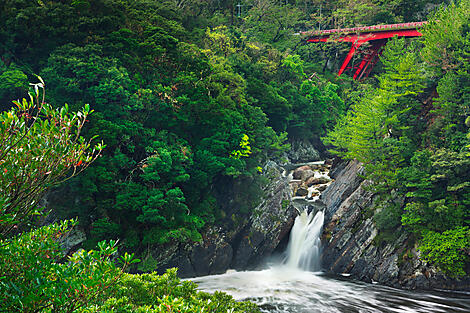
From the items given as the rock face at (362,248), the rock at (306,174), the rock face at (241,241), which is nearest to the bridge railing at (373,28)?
the rock at (306,174)

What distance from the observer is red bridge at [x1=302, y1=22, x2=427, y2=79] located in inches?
1324

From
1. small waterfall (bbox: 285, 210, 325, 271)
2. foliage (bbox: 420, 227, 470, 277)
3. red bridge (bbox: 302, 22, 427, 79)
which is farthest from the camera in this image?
red bridge (bbox: 302, 22, 427, 79)

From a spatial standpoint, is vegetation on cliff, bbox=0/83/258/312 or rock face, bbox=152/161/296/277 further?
rock face, bbox=152/161/296/277

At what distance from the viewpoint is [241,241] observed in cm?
1889

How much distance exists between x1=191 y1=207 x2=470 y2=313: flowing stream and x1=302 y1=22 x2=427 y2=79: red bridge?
24.7m

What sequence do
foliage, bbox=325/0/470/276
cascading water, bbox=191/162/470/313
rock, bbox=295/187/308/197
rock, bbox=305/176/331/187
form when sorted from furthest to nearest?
rock, bbox=305/176/331/187 → rock, bbox=295/187/308/197 → foliage, bbox=325/0/470/276 → cascading water, bbox=191/162/470/313

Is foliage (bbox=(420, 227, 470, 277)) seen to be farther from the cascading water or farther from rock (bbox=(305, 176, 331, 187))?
rock (bbox=(305, 176, 331, 187))

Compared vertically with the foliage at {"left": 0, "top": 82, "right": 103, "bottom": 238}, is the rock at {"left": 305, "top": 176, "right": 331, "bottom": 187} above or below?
above

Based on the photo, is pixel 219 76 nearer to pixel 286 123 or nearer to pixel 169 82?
pixel 169 82

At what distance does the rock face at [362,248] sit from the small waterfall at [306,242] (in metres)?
0.43

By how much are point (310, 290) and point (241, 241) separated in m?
4.83

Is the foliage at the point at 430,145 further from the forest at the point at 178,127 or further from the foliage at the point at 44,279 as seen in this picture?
the foliage at the point at 44,279

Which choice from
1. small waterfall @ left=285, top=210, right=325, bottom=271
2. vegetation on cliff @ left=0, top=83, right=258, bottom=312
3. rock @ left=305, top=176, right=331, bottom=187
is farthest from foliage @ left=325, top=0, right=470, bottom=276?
vegetation on cliff @ left=0, top=83, right=258, bottom=312

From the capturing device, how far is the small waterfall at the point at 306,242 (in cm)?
1928
